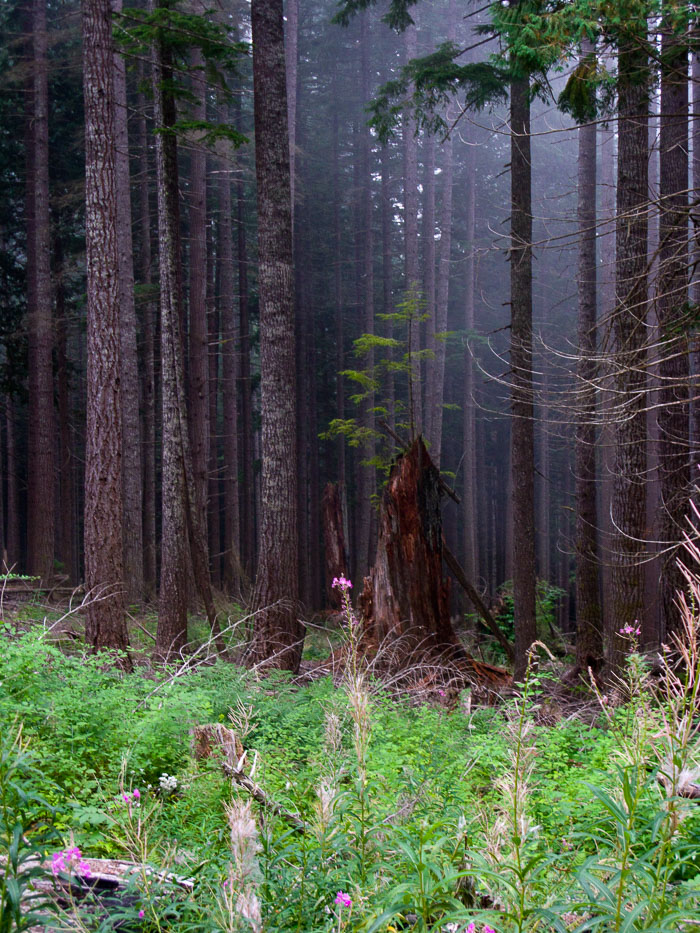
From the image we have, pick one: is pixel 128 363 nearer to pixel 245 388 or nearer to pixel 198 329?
pixel 198 329

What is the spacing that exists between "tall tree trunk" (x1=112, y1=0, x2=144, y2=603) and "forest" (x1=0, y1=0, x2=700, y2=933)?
0.08 meters

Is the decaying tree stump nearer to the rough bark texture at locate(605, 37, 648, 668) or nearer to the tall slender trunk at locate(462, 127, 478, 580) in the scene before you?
the tall slender trunk at locate(462, 127, 478, 580)

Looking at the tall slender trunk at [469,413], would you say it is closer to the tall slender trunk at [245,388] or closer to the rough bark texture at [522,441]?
the rough bark texture at [522,441]

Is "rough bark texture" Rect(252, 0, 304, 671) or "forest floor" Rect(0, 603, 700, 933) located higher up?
"rough bark texture" Rect(252, 0, 304, 671)

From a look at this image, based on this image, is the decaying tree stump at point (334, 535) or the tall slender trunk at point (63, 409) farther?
the tall slender trunk at point (63, 409)

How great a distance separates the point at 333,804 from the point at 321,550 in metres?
26.8

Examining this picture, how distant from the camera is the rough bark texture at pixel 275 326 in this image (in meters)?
9.24

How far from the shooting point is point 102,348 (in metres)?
8.40

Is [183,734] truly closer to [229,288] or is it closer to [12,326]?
[12,326]

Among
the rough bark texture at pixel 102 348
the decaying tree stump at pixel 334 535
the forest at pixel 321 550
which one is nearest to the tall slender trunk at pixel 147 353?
the forest at pixel 321 550

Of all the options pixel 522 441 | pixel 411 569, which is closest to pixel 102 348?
pixel 411 569

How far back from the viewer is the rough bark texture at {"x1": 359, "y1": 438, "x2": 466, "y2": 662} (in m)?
10.4

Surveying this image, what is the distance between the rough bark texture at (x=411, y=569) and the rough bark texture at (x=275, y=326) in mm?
1641

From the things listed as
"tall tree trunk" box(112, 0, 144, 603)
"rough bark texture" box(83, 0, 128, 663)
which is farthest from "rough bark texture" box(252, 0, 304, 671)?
"tall tree trunk" box(112, 0, 144, 603)
